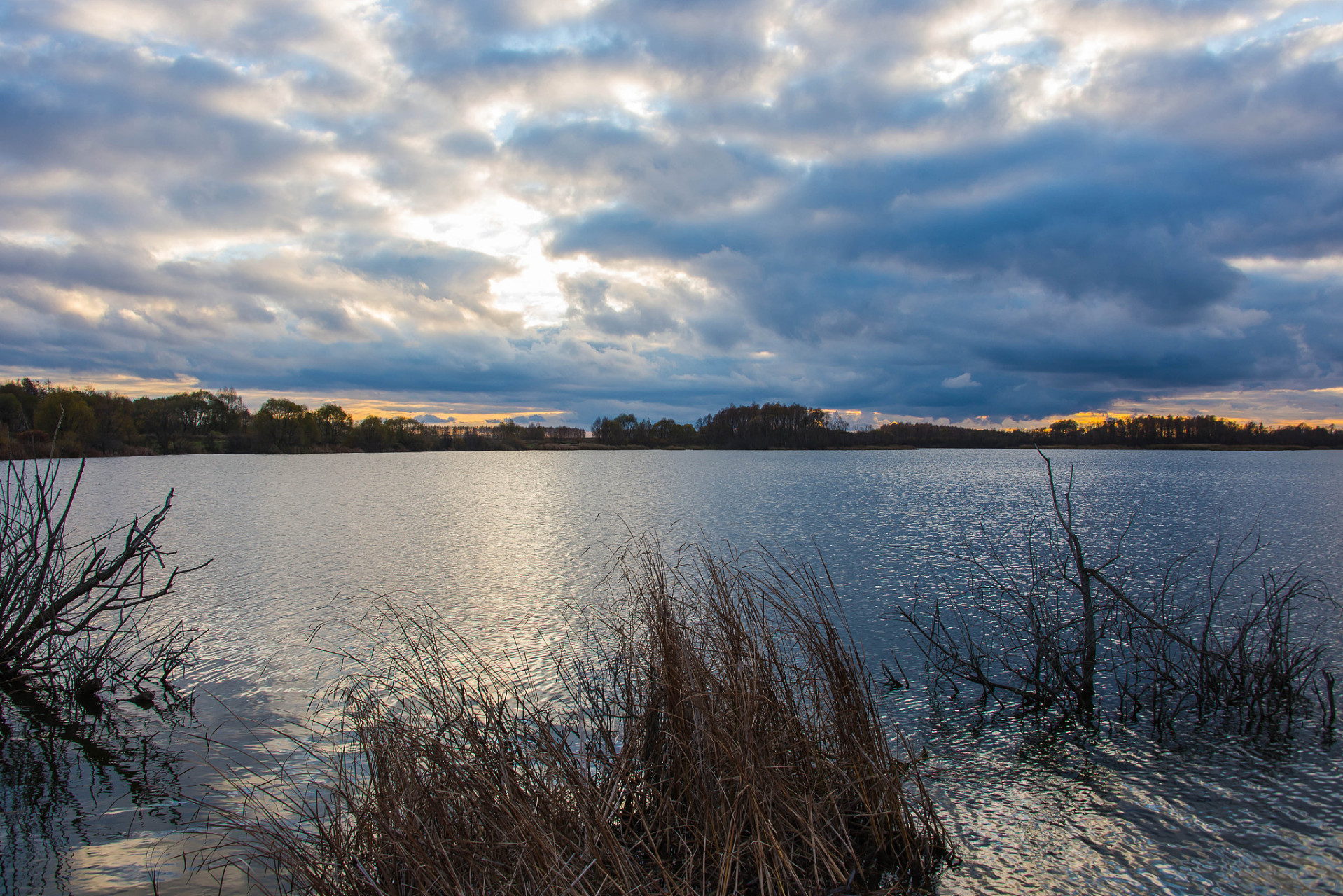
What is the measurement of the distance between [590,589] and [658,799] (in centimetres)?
1128

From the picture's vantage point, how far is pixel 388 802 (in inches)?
182

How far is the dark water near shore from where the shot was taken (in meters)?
6.01

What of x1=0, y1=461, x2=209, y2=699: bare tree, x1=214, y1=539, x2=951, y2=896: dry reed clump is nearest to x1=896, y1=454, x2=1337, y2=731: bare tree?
x1=214, y1=539, x2=951, y2=896: dry reed clump

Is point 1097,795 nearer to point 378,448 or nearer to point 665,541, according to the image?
point 665,541

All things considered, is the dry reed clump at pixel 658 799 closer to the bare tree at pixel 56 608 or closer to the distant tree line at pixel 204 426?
the bare tree at pixel 56 608

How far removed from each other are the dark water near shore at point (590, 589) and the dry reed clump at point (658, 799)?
118cm

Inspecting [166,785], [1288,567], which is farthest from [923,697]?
[1288,567]

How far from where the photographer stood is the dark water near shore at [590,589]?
19.7ft

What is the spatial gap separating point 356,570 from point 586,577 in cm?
709

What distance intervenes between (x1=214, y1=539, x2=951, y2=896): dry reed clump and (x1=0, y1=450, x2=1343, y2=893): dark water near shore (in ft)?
3.86

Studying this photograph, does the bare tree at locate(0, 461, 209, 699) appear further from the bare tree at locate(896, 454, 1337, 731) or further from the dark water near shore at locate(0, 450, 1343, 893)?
the bare tree at locate(896, 454, 1337, 731)

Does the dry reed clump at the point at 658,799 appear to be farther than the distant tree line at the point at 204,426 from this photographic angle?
No

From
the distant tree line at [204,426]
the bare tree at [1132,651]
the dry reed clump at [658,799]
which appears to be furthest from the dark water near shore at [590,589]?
the distant tree line at [204,426]

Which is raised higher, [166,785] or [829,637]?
[829,637]
